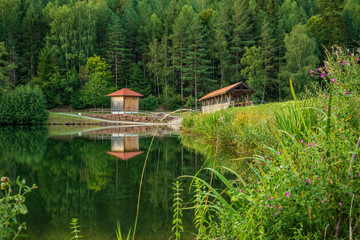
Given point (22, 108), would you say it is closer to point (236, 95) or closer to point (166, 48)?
point (236, 95)

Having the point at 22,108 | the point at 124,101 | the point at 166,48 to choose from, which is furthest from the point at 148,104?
the point at 22,108

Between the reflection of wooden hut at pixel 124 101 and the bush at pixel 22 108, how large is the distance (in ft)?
37.3

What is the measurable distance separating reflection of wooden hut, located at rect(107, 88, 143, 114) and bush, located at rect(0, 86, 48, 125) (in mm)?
11363

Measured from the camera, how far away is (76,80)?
4694cm

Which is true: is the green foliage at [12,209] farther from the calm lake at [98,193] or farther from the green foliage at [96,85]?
the green foliage at [96,85]

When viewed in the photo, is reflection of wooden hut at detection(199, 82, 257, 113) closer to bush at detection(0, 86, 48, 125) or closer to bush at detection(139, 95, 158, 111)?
bush at detection(139, 95, 158, 111)

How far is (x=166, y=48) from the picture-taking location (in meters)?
52.0

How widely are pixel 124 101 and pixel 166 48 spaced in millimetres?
15243

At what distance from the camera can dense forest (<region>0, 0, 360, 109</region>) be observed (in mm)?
45000

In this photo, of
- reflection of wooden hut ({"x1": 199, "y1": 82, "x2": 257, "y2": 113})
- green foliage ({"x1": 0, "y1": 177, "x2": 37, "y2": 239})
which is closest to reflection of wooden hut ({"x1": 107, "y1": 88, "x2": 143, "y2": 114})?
reflection of wooden hut ({"x1": 199, "y1": 82, "x2": 257, "y2": 113})

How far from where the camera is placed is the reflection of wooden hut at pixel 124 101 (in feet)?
140

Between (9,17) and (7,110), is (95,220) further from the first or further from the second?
(9,17)

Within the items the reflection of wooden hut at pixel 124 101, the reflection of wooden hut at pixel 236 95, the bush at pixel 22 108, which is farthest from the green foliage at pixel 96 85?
the reflection of wooden hut at pixel 236 95

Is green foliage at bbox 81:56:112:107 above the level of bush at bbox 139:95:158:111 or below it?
above
